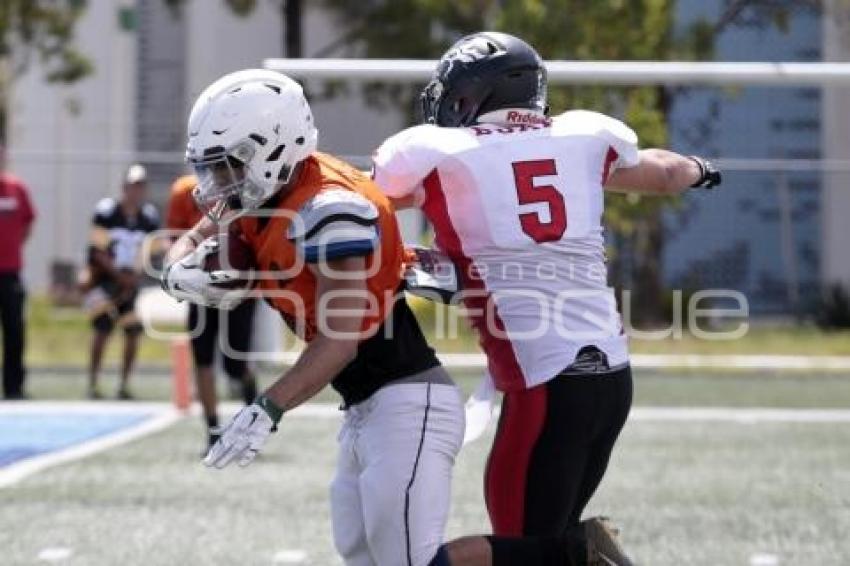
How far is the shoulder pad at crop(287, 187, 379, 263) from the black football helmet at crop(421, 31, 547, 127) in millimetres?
491

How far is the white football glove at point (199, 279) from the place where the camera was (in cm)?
380

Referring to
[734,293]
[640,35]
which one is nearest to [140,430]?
Answer: [640,35]

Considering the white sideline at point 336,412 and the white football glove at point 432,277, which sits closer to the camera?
the white football glove at point 432,277

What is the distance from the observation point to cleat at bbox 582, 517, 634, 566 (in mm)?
3777

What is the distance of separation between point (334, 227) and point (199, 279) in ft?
1.36

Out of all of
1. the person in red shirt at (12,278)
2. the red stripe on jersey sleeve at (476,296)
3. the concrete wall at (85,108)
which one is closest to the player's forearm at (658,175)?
the red stripe on jersey sleeve at (476,296)

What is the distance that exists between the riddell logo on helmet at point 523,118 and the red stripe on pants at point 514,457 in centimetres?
61

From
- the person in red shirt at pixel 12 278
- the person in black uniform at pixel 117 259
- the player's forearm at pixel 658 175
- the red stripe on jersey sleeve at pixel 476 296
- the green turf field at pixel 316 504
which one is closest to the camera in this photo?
the red stripe on jersey sleeve at pixel 476 296

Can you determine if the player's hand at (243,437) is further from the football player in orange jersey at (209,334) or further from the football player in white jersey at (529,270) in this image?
the football player in orange jersey at (209,334)

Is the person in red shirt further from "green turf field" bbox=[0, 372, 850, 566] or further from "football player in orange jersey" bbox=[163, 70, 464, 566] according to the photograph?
"football player in orange jersey" bbox=[163, 70, 464, 566]

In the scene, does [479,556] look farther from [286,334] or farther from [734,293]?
[734,293]

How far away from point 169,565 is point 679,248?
13979mm

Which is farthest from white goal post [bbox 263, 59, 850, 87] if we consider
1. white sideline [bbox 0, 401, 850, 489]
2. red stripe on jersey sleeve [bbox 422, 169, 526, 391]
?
red stripe on jersey sleeve [bbox 422, 169, 526, 391]

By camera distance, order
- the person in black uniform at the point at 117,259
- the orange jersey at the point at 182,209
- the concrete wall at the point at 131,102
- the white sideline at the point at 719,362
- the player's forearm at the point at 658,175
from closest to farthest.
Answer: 1. the player's forearm at the point at 658,175
2. the orange jersey at the point at 182,209
3. the person in black uniform at the point at 117,259
4. the white sideline at the point at 719,362
5. the concrete wall at the point at 131,102
